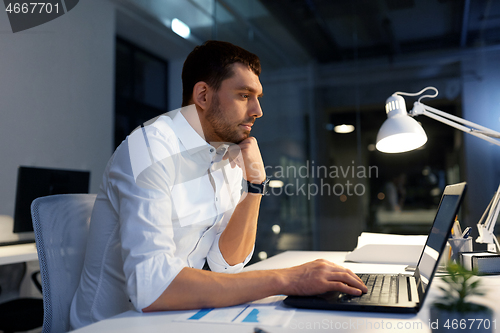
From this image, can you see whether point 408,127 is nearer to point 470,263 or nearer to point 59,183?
point 470,263

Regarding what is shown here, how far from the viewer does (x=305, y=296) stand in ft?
2.67

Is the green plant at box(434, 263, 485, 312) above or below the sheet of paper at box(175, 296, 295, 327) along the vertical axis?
above

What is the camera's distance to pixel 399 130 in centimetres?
131

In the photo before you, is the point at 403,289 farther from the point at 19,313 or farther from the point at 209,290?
the point at 19,313

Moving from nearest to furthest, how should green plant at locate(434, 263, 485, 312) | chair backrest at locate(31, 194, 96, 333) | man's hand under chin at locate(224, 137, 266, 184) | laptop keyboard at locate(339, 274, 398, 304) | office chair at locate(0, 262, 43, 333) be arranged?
green plant at locate(434, 263, 485, 312) → laptop keyboard at locate(339, 274, 398, 304) → chair backrest at locate(31, 194, 96, 333) → man's hand under chin at locate(224, 137, 266, 184) → office chair at locate(0, 262, 43, 333)

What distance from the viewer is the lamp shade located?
1312mm

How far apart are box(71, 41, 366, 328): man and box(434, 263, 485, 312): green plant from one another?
0.29 m

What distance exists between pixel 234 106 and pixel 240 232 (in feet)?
1.47

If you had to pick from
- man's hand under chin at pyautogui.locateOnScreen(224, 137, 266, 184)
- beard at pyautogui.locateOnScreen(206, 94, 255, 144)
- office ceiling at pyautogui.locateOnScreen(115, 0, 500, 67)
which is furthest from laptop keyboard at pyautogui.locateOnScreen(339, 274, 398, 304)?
office ceiling at pyautogui.locateOnScreen(115, 0, 500, 67)

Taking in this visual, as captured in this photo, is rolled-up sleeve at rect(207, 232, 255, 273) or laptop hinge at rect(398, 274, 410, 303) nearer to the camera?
laptop hinge at rect(398, 274, 410, 303)

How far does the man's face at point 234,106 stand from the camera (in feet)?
4.29

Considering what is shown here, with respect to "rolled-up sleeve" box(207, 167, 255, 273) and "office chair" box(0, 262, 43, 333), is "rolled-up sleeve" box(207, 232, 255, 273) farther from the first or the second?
"office chair" box(0, 262, 43, 333)

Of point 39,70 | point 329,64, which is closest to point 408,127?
point 329,64

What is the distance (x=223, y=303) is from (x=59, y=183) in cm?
223
